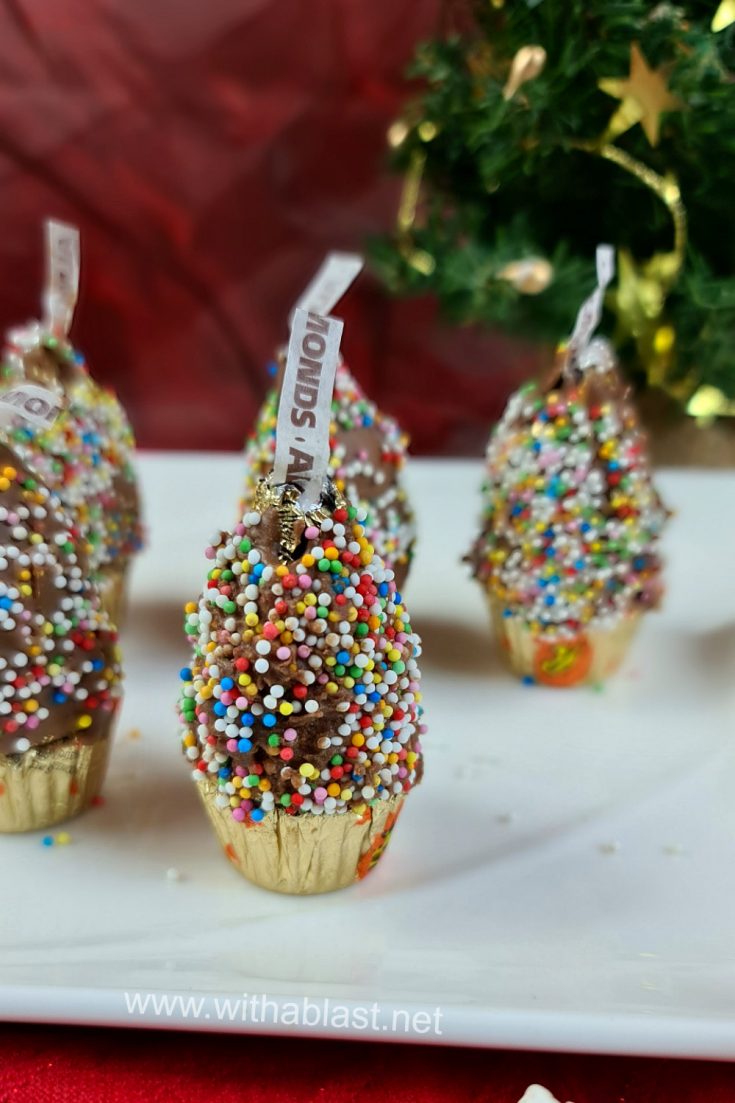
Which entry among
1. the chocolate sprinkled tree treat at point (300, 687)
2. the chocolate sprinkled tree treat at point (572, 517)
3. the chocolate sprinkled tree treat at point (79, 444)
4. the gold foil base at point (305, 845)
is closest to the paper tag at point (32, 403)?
the chocolate sprinkled tree treat at point (79, 444)

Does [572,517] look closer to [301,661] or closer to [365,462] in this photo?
[365,462]

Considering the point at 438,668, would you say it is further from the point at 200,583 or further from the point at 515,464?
the point at 200,583

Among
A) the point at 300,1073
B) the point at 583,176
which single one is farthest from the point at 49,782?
the point at 583,176

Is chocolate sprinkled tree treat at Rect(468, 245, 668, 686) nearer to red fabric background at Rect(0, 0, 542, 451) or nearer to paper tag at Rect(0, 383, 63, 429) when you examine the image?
paper tag at Rect(0, 383, 63, 429)

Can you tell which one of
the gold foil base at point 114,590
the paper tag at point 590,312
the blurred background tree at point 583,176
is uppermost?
the blurred background tree at point 583,176

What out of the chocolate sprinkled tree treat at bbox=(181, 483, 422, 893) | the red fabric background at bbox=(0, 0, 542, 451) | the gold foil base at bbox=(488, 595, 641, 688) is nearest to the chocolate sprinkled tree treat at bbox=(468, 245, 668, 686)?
the gold foil base at bbox=(488, 595, 641, 688)

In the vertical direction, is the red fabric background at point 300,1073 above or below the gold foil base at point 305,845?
below

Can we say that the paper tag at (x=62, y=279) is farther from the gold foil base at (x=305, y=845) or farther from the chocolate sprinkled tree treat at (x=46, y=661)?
the gold foil base at (x=305, y=845)
